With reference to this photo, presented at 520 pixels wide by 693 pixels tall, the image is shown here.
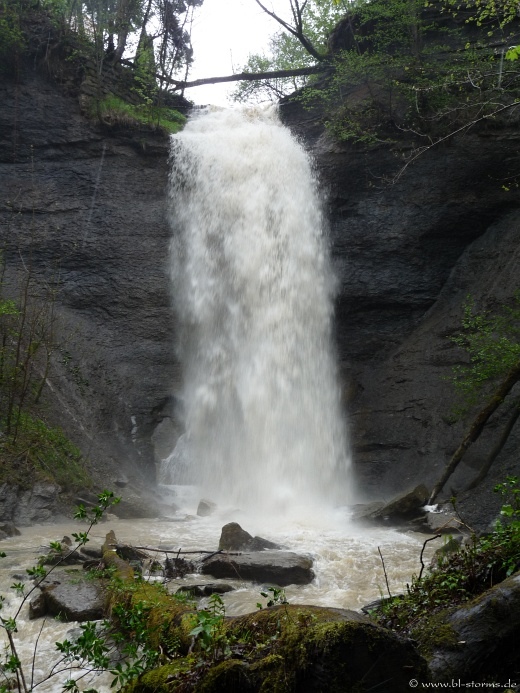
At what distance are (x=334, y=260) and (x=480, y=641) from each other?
14209 mm

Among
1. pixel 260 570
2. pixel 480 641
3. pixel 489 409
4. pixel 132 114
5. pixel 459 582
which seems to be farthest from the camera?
pixel 132 114

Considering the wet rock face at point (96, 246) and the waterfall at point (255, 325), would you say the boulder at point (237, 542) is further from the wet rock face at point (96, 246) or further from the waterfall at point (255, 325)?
the wet rock face at point (96, 246)

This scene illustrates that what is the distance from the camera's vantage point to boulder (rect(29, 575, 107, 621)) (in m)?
5.02

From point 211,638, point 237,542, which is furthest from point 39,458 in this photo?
point 211,638

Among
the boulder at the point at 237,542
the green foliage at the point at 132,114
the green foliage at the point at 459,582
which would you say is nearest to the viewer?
the green foliage at the point at 459,582

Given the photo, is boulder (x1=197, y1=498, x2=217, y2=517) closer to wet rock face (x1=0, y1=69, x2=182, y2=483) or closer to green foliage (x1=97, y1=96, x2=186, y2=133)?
wet rock face (x1=0, y1=69, x2=182, y2=483)

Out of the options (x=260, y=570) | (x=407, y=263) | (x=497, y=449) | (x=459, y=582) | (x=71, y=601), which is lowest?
(x=71, y=601)

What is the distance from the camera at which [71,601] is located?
5.18 meters

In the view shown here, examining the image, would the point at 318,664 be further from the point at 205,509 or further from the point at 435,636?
the point at 205,509

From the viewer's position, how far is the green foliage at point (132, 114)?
1792cm

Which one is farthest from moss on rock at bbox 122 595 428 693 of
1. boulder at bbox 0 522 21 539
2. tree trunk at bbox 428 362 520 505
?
boulder at bbox 0 522 21 539

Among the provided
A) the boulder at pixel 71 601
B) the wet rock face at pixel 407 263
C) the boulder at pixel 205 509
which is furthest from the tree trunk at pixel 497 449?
the boulder at pixel 71 601

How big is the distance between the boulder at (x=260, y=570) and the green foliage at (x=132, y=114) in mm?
14790

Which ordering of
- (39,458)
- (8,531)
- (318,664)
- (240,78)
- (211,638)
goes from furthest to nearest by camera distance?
(240,78) → (39,458) → (8,531) → (211,638) → (318,664)
